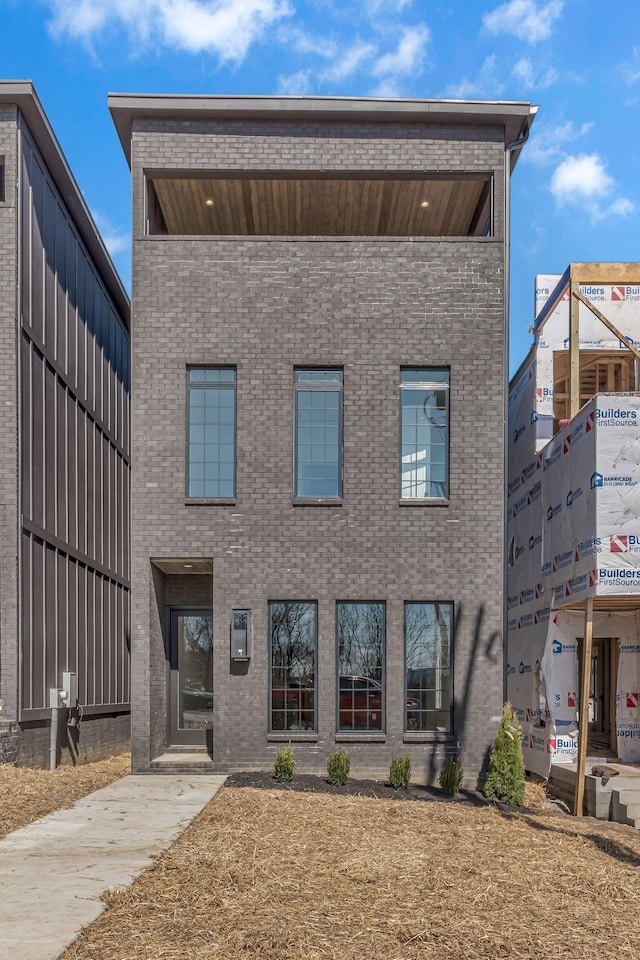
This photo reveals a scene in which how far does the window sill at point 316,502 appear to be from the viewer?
13.8m

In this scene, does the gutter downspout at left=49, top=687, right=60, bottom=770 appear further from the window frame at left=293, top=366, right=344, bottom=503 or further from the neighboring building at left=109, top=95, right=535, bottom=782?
the window frame at left=293, top=366, right=344, bottom=503

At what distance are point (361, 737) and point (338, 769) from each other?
3.17ft

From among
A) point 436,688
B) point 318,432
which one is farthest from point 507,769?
point 318,432

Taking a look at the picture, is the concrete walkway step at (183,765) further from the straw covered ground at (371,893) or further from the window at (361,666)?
the straw covered ground at (371,893)

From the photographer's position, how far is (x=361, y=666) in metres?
13.6

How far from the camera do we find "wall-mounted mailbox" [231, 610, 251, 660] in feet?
44.0

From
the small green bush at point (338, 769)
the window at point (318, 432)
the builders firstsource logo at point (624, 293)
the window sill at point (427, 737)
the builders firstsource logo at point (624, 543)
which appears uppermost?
the builders firstsource logo at point (624, 293)

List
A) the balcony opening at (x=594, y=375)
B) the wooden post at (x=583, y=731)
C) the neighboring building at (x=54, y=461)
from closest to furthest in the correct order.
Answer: the wooden post at (x=583, y=731), the neighboring building at (x=54, y=461), the balcony opening at (x=594, y=375)

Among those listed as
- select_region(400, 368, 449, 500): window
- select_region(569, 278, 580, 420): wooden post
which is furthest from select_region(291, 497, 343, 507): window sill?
select_region(569, 278, 580, 420): wooden post

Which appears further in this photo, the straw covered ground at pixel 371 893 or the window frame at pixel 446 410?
the window frame at pixel 446 410

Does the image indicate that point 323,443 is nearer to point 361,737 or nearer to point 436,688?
point 436,688

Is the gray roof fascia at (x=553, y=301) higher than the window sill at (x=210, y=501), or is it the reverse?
the gray roof fascia at (x=553, y=301)

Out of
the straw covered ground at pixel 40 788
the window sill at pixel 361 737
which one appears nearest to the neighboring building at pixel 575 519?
the window sill at pixel 361 737

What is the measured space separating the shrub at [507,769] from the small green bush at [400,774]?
113cm
